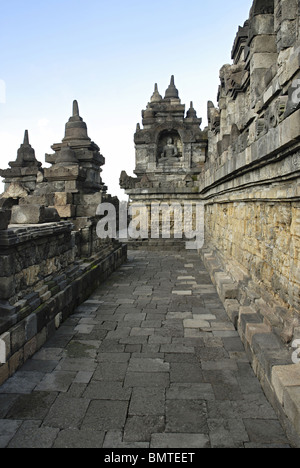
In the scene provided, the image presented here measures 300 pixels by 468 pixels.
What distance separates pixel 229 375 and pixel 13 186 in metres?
6.25

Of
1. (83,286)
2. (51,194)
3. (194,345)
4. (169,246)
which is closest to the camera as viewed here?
(194,345)

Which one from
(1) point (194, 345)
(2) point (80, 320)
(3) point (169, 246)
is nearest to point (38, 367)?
(2) point (80, 320)

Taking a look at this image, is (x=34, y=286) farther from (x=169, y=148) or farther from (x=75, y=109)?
(x=169, y=148)

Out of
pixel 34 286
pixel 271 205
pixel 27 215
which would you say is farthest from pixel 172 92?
pixel 34 286

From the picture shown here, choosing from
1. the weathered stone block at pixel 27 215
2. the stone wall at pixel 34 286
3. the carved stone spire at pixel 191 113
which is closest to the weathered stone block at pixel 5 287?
the stone wall at pixel 34 286

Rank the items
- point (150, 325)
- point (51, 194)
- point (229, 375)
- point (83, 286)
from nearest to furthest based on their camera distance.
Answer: point (229, 375) → point (150, 325) → point (83, 286) → point (51, 194)

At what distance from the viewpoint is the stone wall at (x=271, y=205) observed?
8.83ft

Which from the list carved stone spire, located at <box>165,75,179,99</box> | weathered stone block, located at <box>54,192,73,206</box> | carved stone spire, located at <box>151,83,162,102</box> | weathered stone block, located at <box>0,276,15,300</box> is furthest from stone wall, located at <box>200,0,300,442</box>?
carved stone spire, located at <box>151,83,162,102</box>

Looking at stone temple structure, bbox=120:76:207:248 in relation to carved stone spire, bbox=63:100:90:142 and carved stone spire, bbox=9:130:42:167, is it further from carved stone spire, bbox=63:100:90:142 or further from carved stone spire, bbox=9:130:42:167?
carved stone spire, bbox=63:100:90:142

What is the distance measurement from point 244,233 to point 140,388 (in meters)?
3.03

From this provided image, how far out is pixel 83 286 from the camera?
19.2 feet

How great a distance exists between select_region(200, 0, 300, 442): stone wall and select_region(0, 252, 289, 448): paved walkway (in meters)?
0.26

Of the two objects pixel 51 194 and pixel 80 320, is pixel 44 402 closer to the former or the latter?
pixel 80 320

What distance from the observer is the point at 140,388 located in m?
3.06
